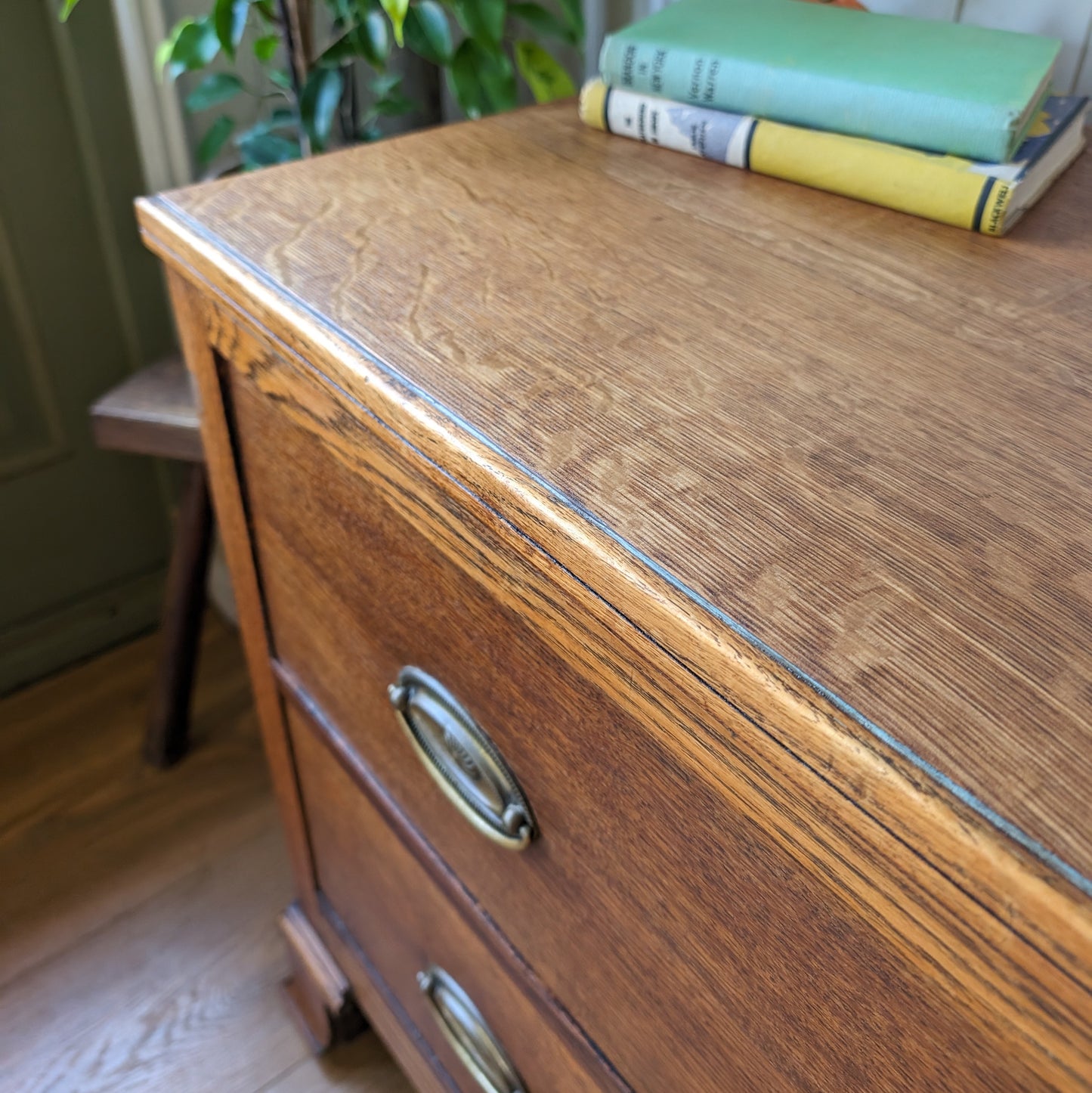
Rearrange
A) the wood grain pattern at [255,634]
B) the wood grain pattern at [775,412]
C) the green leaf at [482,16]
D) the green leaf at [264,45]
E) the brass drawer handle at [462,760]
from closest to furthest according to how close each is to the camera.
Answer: the wood grain pattern at [775,412] < the brass drawer handle at [462,760] < the wood grain pattern at [255,634] < the green leaf at [482,16] < the green leaf at [264,45]

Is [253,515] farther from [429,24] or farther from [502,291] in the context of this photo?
[429,24]

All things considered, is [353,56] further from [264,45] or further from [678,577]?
[678,577]

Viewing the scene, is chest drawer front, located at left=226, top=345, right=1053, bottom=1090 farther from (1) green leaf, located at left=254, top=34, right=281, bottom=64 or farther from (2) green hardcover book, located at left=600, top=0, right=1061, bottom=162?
(1) green leaf, located at left=254, top=34, right=281, bottom=64

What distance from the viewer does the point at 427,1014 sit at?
0.72m

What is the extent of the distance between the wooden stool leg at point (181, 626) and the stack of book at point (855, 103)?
2.13 ft

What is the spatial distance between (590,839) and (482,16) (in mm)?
633

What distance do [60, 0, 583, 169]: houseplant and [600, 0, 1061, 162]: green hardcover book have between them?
0.21 meters

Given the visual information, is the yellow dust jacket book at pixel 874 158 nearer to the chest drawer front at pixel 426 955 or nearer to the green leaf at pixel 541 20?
the green leaf at pixel 541 20

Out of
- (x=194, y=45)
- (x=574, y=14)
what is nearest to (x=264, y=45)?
(x=194, y=45)

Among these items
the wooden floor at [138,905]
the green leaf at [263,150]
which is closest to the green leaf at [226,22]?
the green leaf at [263,150]

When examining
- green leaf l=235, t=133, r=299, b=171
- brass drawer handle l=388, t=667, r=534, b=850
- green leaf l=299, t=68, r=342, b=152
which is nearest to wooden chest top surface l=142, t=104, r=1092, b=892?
brass drawer handle l=388, t=667, r=534, b=850

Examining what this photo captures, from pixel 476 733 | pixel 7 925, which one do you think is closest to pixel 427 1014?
pixel 476 733

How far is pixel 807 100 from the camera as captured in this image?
0.52m

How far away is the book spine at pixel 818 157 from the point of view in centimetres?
49
